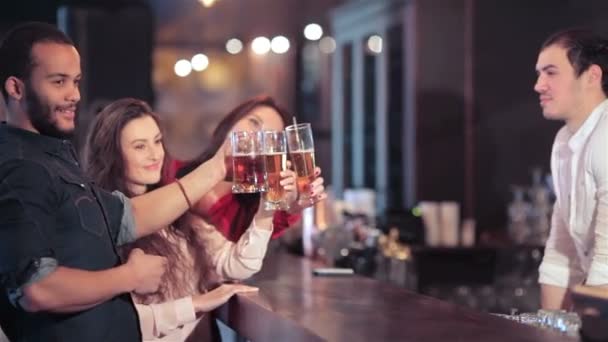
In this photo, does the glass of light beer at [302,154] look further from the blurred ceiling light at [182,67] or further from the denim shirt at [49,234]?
the blurred ceiling light at [182,67]

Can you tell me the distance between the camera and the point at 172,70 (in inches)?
364

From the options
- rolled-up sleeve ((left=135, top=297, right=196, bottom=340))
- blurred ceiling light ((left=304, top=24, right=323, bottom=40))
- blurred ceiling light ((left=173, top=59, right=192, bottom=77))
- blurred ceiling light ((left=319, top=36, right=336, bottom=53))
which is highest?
blurred ceiling light ((left=304, top=24, right=323, bottom=40))

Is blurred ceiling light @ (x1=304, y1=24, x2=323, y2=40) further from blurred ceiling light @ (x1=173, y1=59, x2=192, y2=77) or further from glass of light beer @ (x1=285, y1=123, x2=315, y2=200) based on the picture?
glass of light beer @ (x1=285, y1=123, x2=315, y2=200)

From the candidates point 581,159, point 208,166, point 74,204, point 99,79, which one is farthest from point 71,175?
point 99,79

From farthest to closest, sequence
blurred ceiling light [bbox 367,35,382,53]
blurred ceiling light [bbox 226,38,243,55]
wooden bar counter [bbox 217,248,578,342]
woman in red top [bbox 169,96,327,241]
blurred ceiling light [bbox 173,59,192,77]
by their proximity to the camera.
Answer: blurred ceiling light [bbox 226,38,243,55]
blurred ceiling light [bbox 173,59,192,77]
blurred ceiling light [bbox 367,35,382,53]
woman in red top [bbox 169,96,327,241]
wooden bar counter [bbox 217,248,578,342]

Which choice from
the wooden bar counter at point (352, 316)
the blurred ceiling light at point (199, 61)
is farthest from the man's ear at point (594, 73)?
the blurred ceiling light at point (199, 61)

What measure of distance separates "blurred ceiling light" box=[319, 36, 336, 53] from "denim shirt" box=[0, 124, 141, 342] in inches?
209

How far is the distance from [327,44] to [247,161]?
517 centimetres

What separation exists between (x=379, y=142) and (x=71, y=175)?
4.38 meters

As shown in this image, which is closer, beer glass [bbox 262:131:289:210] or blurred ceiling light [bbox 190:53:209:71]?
beer glass [bbox 262:131:289:210]

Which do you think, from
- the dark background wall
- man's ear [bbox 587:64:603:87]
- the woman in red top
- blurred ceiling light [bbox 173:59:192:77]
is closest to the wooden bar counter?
the woman in red top

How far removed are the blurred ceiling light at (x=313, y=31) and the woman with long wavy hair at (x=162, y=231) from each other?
4.36m

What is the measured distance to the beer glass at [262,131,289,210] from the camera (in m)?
2.89

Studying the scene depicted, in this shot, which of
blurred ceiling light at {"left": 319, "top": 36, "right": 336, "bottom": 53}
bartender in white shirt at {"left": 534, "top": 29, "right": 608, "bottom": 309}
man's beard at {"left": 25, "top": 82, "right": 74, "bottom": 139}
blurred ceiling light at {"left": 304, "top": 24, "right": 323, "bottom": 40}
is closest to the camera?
man's beard at {"left": 25, "top": 82, "right": 74, "bottom": 139}
